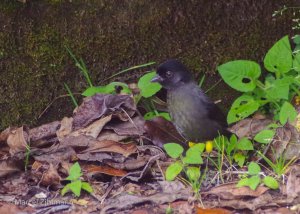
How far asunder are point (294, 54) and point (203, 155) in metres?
1.22

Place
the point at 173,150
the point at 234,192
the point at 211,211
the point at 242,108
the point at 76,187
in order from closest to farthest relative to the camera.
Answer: the point at 211,211 → the point at 234,192 → the point at 76,187 → the point at 173,150 → the point at 242,108

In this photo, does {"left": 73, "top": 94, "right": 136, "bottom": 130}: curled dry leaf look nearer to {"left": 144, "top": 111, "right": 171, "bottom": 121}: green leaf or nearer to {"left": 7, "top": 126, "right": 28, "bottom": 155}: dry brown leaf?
{"left": 144, "top": 111, "right": 171, "bottom": 121}: green leaf

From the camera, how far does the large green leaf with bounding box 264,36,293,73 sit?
5816mm

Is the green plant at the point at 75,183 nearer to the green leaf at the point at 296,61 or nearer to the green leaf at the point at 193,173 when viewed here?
the green leaf at the point at 193,173

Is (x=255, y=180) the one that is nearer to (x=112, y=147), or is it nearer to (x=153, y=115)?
(x=112, y=147)

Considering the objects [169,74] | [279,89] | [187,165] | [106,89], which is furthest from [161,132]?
[279,89]

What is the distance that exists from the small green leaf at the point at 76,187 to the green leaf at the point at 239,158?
3.87ft

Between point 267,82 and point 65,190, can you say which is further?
point 267,82

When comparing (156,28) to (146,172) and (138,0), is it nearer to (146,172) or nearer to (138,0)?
(138,0)

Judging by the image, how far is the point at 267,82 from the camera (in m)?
5.96

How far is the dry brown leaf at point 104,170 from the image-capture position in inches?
202

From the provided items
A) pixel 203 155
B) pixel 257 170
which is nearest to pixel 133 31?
pixel 203 155

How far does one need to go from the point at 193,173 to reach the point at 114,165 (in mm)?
639

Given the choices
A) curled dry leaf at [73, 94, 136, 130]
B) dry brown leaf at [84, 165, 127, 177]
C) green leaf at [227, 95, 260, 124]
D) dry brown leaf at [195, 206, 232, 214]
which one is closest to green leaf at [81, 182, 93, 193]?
dry brown leaf at [84, 165, 127, 177]
